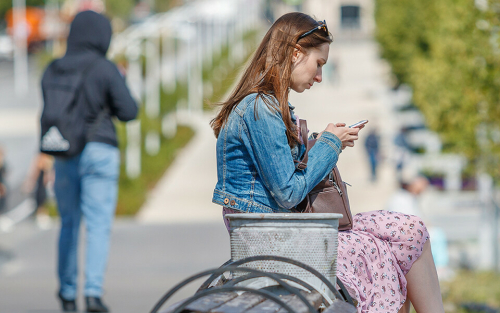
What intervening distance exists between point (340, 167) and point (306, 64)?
19144mm

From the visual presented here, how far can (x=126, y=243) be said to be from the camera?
10719mm

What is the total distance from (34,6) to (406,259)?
63150mm

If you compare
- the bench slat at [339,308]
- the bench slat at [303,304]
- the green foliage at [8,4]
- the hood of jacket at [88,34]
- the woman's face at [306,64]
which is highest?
the green foliage at [8,4]

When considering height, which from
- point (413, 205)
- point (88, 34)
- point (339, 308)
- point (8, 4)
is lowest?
point (413, 205)

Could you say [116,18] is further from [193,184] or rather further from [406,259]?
[406,259]

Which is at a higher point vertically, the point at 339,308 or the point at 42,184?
the point at 339,308

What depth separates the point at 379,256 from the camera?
2.82 metres

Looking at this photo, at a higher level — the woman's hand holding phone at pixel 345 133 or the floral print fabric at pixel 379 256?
the woman's hand holding phone at pixel 345 133

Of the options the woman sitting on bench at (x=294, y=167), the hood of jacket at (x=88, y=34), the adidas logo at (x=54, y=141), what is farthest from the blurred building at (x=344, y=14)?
the woman sitting on bench at (x=294, y=167)

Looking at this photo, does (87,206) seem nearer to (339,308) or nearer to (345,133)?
(345,133)

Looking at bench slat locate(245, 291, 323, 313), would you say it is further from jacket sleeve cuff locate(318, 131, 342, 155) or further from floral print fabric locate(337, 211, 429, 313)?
jacket sleeve cuff locate(318, 131, 342, 155)

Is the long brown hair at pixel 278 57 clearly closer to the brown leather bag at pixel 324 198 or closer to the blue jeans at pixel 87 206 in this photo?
the brown leather bag at pixel 324 198

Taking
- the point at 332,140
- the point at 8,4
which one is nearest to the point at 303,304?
the point at 332,140

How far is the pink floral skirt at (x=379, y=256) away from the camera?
2.68 m
